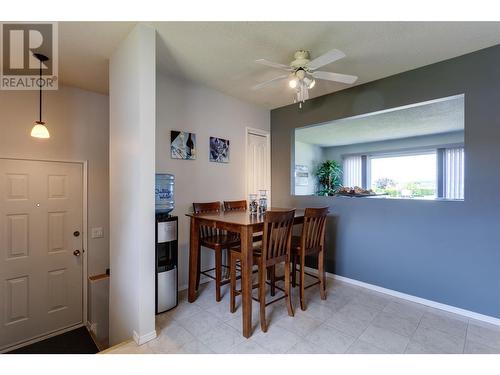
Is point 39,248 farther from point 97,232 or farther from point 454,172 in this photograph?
point 454,172

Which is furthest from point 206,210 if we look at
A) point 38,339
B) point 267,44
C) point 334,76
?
point 38,339

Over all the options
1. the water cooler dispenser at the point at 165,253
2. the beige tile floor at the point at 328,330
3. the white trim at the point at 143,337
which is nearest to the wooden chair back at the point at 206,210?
the water cooler dispenser at the point at 165,253

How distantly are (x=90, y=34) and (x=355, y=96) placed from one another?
115 inches

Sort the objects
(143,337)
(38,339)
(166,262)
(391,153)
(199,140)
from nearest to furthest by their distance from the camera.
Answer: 1. (143,337)
2. (166,262)
3. (38,339)
4. (199,140)
5. (391,153)

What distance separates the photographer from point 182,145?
3.01m

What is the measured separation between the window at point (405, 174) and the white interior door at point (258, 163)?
11.2 feet

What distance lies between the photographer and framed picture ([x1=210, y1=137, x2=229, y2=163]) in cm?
333

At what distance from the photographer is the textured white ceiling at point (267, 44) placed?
1969 mm

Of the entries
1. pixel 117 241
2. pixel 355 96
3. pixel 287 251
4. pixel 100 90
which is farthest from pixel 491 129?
pixel 100 90

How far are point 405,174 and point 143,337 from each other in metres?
6.61

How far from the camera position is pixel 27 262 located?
2.77 metres

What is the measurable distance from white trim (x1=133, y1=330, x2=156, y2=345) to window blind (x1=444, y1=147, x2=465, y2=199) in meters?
6.37
